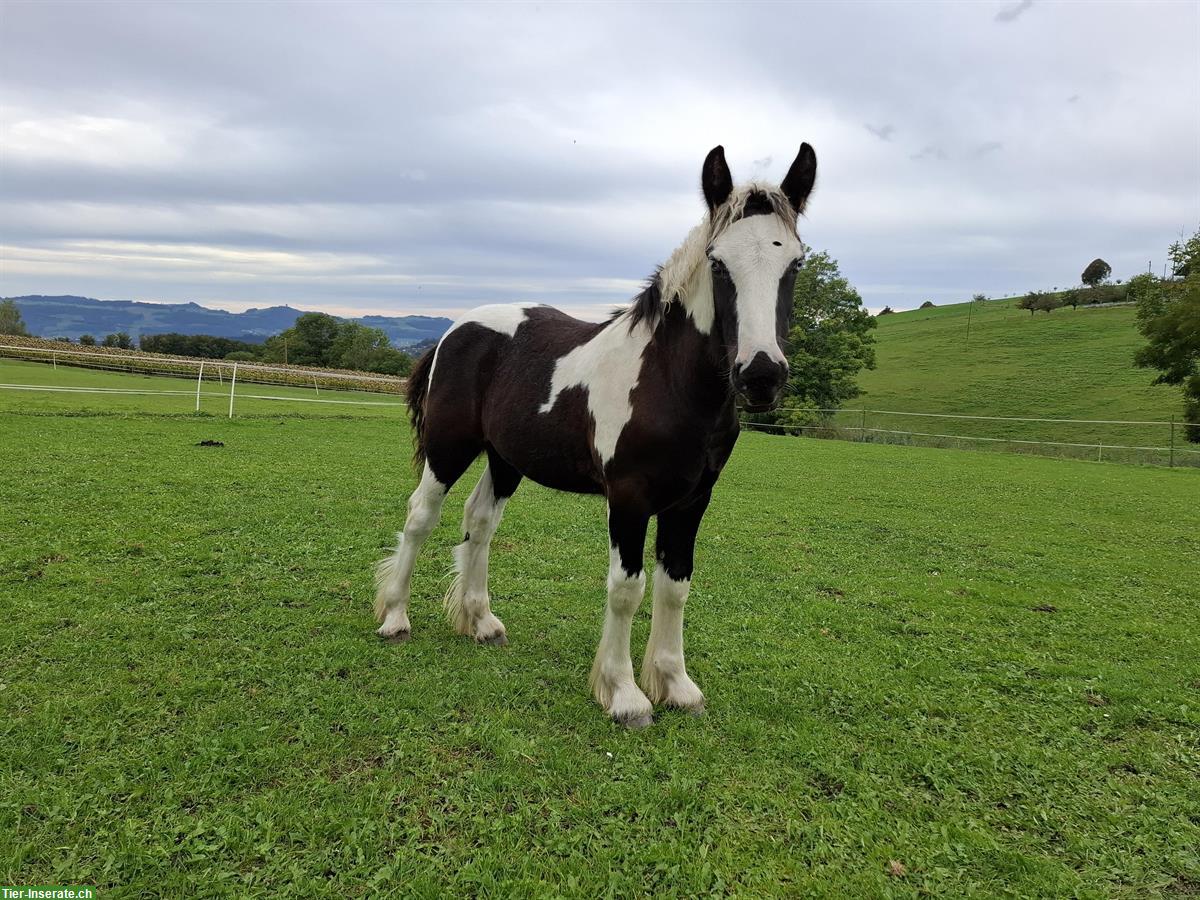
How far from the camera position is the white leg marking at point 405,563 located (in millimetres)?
4074

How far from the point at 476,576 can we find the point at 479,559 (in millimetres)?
113

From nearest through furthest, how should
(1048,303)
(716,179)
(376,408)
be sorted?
(716,179) → (376,408) → (1048,303)

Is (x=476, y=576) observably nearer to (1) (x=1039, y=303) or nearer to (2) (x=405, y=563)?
(2) (x=405, y=563)

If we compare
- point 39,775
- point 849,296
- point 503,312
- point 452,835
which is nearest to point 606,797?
point 452,835

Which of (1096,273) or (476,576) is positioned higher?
(1096,273)

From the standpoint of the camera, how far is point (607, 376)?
130 inches

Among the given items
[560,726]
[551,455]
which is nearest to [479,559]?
[551,455]

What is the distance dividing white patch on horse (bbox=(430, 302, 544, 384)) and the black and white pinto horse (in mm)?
14

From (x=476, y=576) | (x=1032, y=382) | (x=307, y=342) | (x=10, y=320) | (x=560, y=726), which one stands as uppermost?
(x=10, y=320)

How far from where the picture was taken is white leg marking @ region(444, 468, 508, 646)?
4.10 meters

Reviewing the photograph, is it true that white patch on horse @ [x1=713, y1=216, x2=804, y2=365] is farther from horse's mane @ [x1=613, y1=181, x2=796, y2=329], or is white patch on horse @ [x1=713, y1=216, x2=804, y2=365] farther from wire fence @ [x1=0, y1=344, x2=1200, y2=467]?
wire fence @ [x1=0, y1=344, x2=1200, y2=467]

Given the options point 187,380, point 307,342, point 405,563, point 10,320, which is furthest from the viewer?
point 10,320

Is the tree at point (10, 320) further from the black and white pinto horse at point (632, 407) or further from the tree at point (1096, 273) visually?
the tree at point (1096, 273)

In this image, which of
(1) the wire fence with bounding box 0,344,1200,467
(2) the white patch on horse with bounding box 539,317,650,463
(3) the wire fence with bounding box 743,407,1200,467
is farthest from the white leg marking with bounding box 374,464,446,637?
(3) the wire fence with bounding box 743,407,1200,467
